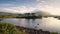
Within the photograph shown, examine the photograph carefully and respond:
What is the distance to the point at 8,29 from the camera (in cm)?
260

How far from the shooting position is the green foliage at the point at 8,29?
8.49ft

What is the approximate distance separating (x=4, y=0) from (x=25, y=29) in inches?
27.1

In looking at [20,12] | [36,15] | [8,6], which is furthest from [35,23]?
[8,6]

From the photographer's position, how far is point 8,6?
2.60 meters

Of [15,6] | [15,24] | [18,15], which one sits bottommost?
[15,24]

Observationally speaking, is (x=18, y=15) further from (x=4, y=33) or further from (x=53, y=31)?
(x=53, y=31)


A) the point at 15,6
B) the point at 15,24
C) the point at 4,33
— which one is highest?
the point at 15,6

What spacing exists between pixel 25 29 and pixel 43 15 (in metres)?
0.44

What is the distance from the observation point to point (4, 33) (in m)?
2.59

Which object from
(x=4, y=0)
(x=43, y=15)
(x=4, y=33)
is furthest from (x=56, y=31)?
(x=4, y=0)

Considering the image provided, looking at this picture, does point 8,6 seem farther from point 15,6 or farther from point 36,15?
point 36,15

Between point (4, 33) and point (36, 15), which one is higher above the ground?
point (36, 15)

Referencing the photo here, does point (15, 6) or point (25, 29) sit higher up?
point (15, 6)

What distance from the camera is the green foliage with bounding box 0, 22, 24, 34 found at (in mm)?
2588
